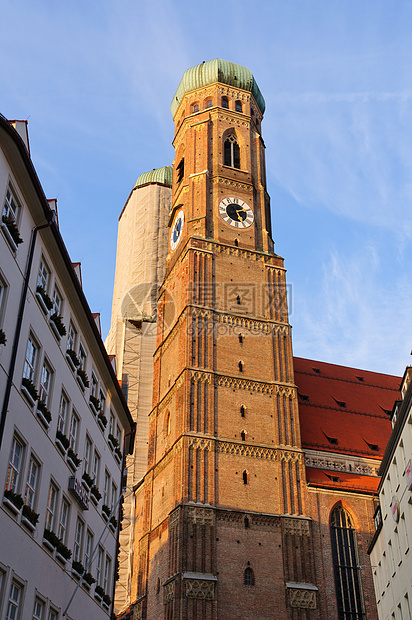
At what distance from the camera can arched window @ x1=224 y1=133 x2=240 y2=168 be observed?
4497 cm

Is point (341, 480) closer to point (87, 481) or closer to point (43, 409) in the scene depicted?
point (87, 481)

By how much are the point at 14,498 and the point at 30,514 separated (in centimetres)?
98

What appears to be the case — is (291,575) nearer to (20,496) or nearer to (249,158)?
(20,496)

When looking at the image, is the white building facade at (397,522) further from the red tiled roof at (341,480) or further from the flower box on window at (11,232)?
the flower box on window at (11,232)

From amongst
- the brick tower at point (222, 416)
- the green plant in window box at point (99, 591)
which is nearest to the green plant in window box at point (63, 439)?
the green plant in window box at point (99, 591)

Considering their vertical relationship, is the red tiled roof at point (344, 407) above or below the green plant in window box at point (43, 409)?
above

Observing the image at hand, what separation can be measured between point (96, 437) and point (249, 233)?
23339 mm

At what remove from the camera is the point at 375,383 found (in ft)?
157

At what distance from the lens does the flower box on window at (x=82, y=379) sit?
19094 millimetres

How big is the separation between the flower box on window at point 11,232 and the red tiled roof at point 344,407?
27.9m

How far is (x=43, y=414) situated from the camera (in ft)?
51.0

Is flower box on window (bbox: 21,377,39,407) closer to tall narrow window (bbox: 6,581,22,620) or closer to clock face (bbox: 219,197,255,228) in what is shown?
tall narrow window (bbox: 6,581,22,620)

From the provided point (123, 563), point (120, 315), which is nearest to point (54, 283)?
point (123, 563)

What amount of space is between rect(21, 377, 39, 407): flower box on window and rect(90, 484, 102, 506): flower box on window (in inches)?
224
